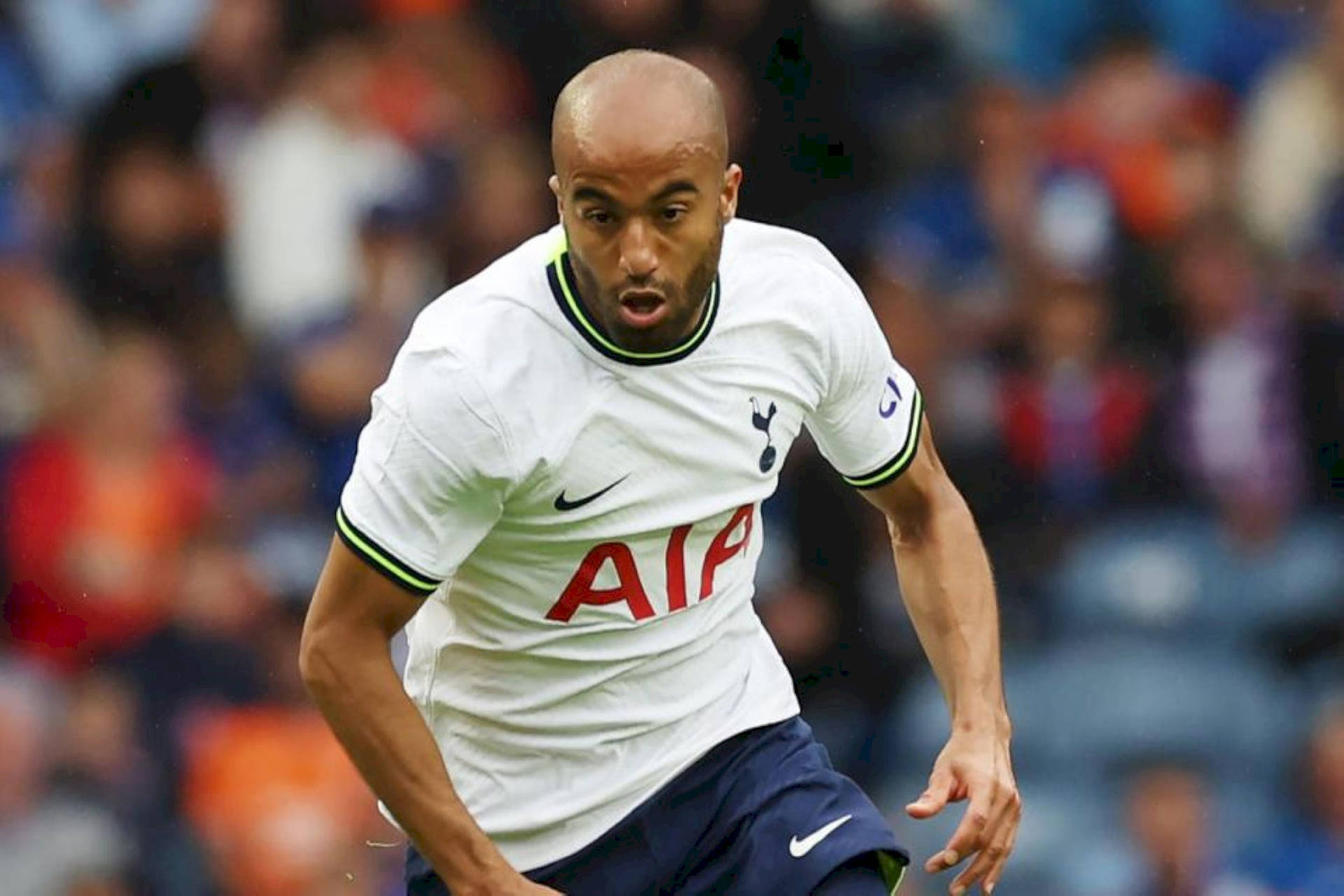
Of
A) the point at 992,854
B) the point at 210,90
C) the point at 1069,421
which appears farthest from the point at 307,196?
the point at 992,854

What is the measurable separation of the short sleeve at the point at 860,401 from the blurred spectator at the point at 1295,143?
14.8 feet

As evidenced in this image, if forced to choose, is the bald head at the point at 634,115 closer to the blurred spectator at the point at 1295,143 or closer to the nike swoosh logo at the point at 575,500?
the nike swoosh logo at the point at 575,500

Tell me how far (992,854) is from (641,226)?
1.13 m

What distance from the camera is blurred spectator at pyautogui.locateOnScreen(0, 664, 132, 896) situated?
7.96 meters

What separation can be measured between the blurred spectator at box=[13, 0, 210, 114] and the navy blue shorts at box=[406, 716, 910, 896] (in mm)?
4958

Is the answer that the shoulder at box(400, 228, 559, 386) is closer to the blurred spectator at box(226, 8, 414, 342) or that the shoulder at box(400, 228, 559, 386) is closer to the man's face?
the man's face

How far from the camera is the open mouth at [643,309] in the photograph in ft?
13.4

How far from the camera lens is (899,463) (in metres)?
4.74

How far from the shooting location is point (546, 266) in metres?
4.26

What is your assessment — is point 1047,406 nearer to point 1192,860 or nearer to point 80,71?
point 1192,860

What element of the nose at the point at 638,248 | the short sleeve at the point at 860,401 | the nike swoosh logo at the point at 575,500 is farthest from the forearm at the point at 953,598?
the nose at the point at 638,248

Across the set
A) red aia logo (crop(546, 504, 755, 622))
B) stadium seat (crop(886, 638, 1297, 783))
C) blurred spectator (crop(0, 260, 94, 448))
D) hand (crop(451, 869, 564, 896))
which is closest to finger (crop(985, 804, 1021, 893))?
red aia logo (crop(546, 504, 755, 622))

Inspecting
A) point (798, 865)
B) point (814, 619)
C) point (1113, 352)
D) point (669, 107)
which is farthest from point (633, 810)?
point (1113, 352)

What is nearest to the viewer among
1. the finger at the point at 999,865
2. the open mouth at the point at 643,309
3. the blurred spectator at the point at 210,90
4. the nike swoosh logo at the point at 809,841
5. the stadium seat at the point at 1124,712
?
the open mouth at the point at 643,309
